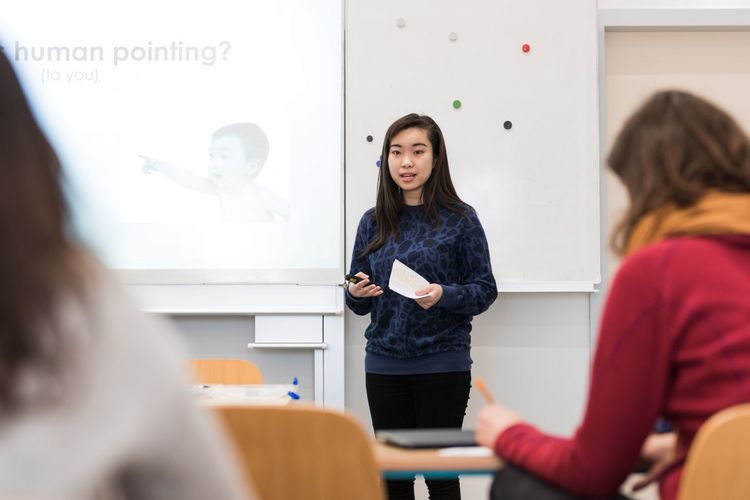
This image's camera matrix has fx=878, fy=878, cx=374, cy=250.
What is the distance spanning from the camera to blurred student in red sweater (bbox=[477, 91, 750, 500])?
134cm

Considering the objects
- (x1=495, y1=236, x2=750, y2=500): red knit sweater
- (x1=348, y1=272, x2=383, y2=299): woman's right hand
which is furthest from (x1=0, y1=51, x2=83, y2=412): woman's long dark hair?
(x1=348, y1=272, x2=383, y2=299): woman's right hand

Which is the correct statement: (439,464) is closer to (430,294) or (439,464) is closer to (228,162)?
(430,294)

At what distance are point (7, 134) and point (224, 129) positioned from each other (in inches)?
125

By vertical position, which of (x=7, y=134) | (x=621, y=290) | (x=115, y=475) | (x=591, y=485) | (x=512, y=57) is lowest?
(x=591, y=485)

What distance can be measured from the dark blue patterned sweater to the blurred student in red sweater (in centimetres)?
157

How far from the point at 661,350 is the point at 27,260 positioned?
96 centimetres

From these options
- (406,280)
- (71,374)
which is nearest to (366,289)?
(406,280)

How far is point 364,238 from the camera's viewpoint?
327cm

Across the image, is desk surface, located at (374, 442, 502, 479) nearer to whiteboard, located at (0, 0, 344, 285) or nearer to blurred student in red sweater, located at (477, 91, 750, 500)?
blurred student in red sweater, located at (477, 91, 750, 500)

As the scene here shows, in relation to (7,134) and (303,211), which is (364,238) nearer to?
(303,211)

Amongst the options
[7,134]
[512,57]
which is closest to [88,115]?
[512,57]

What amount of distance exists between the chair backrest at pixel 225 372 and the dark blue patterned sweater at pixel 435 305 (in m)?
0.46

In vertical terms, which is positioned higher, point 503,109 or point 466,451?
point 503,109

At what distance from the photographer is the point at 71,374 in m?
0.73
